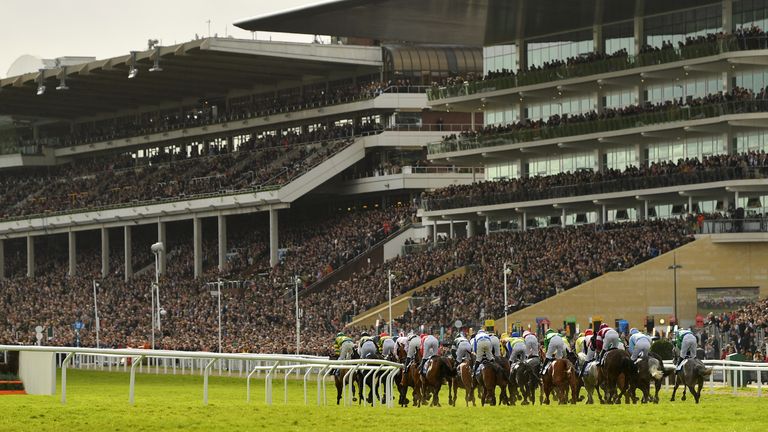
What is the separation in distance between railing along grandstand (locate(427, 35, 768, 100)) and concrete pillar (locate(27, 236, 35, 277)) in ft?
90.1

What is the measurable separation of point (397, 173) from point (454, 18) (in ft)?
37.6

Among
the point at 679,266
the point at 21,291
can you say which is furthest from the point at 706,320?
the point at 21,291

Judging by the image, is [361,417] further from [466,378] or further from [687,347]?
[687,347]

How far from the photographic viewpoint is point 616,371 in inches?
1093

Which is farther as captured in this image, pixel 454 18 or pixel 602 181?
pixel 454 18

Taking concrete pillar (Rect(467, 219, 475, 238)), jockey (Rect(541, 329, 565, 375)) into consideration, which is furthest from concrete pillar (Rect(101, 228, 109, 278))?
jockey (Rect(541, 329, 565, 375))

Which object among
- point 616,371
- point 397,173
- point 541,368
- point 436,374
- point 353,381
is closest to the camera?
point 616,371

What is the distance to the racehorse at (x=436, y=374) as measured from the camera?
94.7 ft

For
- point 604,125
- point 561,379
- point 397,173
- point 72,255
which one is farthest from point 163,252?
point 561,379

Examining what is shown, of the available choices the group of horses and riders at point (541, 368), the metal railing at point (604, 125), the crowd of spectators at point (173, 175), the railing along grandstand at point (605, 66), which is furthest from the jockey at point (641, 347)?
the crowd of spectators at point (173, 175)

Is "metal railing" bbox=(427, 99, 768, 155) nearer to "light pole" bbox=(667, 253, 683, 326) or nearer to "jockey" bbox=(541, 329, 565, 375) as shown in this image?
"light pole" bbox=(667, 253, 683, 326)

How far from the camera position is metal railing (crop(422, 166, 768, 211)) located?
172 ft

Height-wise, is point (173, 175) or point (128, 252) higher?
point (173, 175)

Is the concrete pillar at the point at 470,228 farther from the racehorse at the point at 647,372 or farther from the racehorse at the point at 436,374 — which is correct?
the racehorse at the point at 647,372
